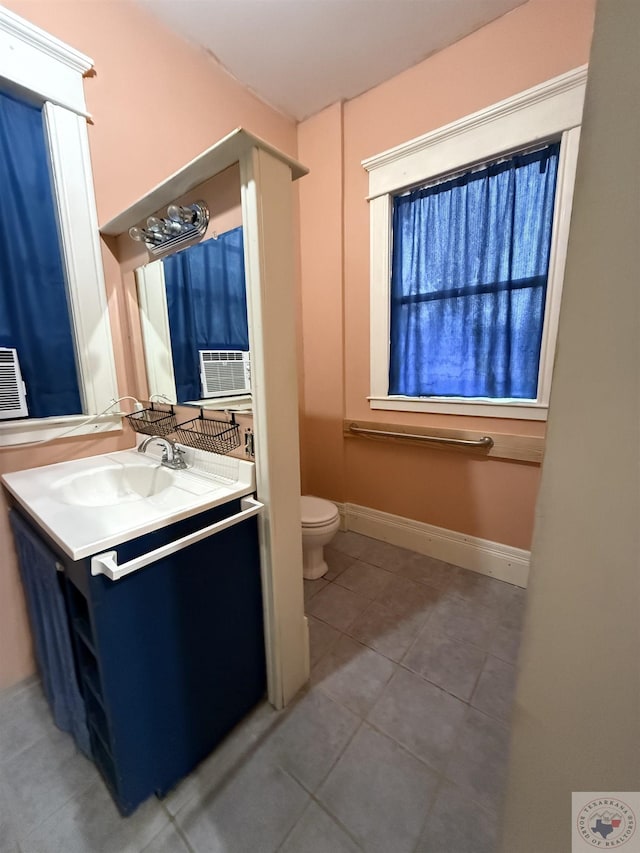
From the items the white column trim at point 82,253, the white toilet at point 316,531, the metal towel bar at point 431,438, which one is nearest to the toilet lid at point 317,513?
the white toilet at point 316,531

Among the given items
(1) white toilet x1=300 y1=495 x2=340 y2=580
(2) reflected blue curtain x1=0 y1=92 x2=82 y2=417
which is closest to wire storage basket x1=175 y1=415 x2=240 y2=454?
(2) reflected blue curtain x1=0 y1=92 x2=82 y2=417

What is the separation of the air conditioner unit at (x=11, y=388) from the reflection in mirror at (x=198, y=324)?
0.46 meters

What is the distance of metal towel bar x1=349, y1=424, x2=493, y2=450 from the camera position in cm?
190

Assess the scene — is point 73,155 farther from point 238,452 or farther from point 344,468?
point 344,468

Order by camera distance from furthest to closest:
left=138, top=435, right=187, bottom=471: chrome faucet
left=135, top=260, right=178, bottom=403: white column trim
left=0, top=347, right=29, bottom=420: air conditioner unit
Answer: left=135, top=260, right=178, bottom=403: white column trim
left=138, top=435, right=187, bottom=471: chrome faucet
left=0, top=347, right=29, bottom=420: air conditioner unit

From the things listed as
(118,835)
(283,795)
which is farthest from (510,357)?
(118,835)

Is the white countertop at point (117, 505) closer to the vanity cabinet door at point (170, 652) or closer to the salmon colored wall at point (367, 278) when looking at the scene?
the vanity cabinet door at point (170, 652)

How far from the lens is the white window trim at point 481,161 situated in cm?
151

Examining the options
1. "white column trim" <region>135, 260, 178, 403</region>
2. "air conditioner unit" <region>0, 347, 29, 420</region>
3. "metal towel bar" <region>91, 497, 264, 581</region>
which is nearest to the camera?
"metal towel bar" <region>91, 497, 264, 581</region>

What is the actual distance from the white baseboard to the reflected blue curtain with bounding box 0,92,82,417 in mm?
1918

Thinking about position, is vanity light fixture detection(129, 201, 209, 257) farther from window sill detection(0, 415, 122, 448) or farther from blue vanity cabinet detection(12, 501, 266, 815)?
blue vanity cabinet detection(12, 501, 266, 815)

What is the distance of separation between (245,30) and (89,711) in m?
2.89

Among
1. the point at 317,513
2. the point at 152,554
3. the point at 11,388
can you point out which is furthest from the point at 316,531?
the point at 11,388

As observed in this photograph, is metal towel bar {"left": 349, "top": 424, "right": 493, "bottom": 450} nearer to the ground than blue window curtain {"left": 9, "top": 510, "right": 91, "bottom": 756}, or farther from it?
farther from it
